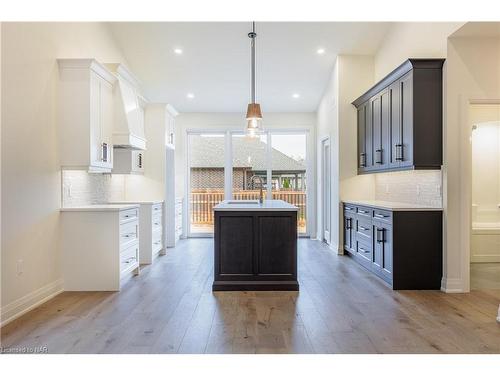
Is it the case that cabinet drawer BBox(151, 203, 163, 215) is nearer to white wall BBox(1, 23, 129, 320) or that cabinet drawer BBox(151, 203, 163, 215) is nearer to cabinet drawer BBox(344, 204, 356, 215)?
white wall BBox(1, 23, 129, 320)

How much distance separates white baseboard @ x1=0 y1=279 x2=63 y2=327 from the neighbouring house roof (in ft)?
15.3

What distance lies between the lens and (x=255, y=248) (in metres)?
4.16

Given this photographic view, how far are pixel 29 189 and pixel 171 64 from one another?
3.54 meters

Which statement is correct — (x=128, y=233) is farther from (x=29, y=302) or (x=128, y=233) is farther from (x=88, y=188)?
(x=29, y=302)

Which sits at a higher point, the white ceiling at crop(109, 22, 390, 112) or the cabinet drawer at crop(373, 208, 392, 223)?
the white ceiling at crop(109, 22, 390, 112)

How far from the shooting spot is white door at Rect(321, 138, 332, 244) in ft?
23.9

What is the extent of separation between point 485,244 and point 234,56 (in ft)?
15.5

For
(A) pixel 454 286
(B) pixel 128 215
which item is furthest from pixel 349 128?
(B) pixel 128 215

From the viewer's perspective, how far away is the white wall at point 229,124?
27.0 ft

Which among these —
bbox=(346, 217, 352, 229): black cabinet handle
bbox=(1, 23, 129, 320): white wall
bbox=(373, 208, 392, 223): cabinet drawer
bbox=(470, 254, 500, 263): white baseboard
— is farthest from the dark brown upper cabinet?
bbox=(1, 23, 129, 320): white wall

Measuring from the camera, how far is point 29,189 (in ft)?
11.8

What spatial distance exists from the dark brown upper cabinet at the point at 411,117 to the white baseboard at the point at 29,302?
404cm

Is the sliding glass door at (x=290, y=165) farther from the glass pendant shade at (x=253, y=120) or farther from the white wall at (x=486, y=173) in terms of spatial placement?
the glass pendant shade at (x=253, y=120)

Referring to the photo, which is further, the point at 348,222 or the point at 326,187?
the point at 326,187
